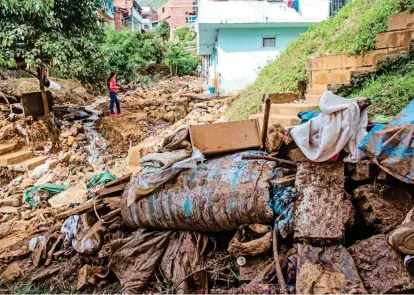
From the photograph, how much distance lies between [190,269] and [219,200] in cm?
69

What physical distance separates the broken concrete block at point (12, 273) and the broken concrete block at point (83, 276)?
2.53 ft

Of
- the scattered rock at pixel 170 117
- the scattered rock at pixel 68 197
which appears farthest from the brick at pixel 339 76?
the scattered rock at pixel 170 117

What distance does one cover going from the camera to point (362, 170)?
2863 mm

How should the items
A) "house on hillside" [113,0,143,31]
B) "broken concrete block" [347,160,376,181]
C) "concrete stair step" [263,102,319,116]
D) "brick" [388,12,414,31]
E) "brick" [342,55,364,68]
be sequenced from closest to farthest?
"broken concrete block" [347,160,376,181], "brick" [388,12,414,31], "concrete stair step" [263,102,319,116], "brick" [342,55,364,68], "house on hillside" [113,0,143,31]

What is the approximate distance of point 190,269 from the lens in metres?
3.13

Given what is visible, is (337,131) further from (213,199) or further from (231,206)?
(213,199)

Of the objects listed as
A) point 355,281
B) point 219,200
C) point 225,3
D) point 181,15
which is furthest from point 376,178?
point 181,15

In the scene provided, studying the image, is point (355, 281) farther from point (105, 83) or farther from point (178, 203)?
point (105, 83)

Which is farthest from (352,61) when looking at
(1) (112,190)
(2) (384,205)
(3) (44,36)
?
(3) (44,36)

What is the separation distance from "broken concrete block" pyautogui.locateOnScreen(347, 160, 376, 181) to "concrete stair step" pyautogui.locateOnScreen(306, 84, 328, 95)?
3.64 metres

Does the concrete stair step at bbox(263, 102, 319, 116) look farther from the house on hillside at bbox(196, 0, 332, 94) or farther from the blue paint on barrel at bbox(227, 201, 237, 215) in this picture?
the house on hillside at bbox(196, 0, 332, 94)

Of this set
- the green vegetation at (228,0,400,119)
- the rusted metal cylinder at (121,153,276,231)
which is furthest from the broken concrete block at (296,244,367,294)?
the green vegetation at (228,0,400,119)

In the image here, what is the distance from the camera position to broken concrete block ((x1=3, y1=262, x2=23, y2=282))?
3699mm

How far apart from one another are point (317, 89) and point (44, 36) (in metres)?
6.50
